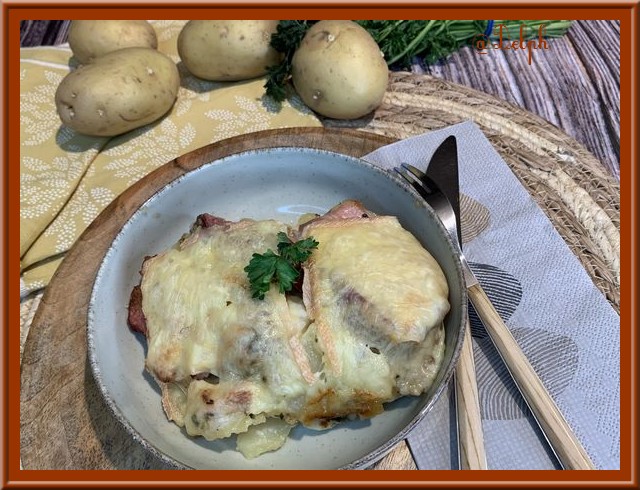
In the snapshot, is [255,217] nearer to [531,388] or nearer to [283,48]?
[283,48]

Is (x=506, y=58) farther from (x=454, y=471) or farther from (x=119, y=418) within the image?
(x=119, y=418)

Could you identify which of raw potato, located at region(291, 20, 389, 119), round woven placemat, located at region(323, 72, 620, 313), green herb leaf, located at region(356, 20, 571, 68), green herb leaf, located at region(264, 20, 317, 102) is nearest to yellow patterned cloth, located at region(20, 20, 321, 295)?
green herb leaf, located at region(264, 20, 317, 102)

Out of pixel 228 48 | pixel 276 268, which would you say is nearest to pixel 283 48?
pixel 228 48

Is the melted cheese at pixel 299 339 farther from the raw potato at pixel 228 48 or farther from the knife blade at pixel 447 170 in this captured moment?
the raw potato at pixel 228 48

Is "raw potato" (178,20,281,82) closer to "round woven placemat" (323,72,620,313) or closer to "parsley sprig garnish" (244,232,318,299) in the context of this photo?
"round woven placemat" (323,72,620,313)

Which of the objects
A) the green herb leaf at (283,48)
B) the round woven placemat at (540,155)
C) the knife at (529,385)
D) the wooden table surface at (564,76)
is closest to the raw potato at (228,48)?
the green herb leaf at (283,48)

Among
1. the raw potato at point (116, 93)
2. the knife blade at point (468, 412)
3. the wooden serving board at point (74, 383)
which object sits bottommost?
the wooden serving board at point (74, 383)
